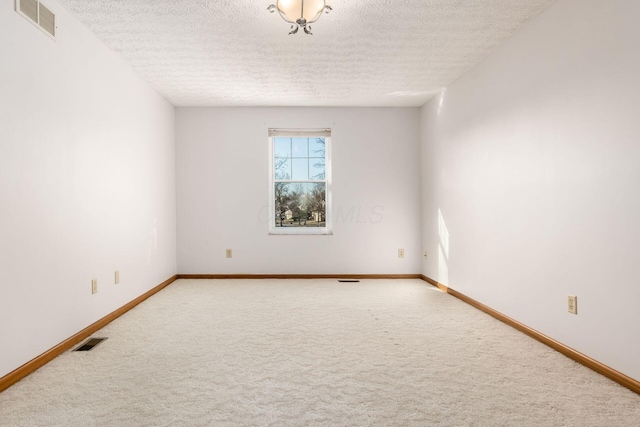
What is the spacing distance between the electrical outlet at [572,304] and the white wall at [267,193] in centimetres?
280

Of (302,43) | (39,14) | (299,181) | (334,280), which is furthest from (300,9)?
(334,280)

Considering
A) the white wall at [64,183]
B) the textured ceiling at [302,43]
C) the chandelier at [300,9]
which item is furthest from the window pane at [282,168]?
the chandelier at [300,9]

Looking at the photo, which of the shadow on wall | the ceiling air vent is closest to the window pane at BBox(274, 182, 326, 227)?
the shadow on wall

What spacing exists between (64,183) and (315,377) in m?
2.15

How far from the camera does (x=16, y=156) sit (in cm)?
213

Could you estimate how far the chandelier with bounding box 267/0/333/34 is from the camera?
2404mm

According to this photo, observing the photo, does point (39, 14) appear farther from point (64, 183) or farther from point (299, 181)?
point (299, 181)

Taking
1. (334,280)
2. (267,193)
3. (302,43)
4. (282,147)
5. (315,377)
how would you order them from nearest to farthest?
(315,377) < (302,43) < (334,280) < (267,193) < (282,147)

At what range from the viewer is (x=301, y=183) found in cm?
533

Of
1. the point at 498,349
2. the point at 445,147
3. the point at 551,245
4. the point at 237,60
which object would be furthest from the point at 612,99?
the point at 237,60

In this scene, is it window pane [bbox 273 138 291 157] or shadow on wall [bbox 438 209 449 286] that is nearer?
shadow on wall [bbox 438 209 449 286]

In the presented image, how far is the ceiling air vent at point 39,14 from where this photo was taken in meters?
2.19

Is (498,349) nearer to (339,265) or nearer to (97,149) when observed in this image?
(339,265)

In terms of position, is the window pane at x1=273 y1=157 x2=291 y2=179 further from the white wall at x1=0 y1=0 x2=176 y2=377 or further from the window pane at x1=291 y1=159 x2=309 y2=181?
the white wall at x1=0 y1=0 x2=176 y2=377
